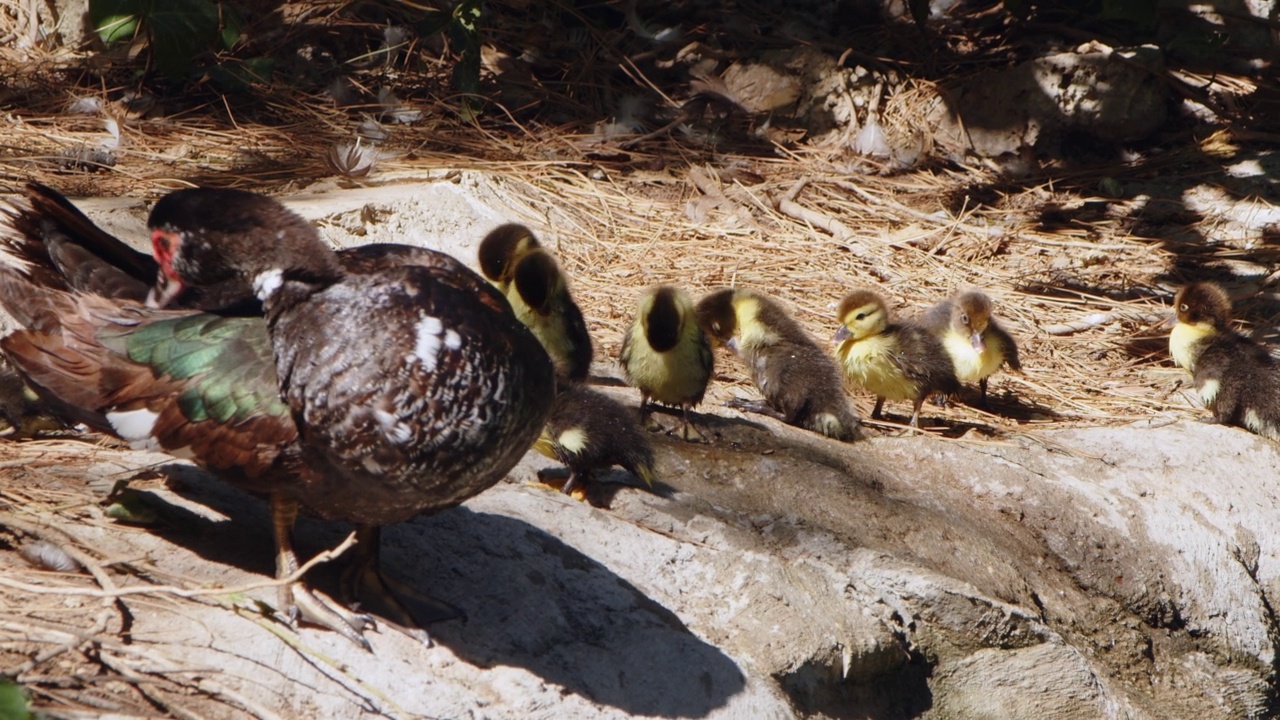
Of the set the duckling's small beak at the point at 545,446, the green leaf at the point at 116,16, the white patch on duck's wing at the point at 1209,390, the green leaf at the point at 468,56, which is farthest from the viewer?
the green leaf at the point at 468,56

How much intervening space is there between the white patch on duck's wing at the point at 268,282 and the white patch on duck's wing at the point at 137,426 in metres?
0.37

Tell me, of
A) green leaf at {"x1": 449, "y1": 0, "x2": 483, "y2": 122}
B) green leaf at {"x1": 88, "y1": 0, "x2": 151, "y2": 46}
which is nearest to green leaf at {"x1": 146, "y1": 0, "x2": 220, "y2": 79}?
green leaf at {"x1": 88, "y1": 0, "x2": 151, "y2": 46}

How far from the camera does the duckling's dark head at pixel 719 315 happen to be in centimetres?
556

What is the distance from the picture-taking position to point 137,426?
3006 mm

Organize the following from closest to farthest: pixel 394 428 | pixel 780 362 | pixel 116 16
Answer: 1. pixel 394 428
2. pixel 780 362
3. pixel 116 16

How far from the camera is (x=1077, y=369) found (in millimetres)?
6027

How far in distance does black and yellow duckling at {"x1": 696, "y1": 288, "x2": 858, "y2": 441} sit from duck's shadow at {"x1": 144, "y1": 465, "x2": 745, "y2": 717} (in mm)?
1678

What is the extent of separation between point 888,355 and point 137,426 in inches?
127

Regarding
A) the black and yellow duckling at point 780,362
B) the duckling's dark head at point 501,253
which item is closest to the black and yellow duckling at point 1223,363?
the black and yellow duckling at point 780,362

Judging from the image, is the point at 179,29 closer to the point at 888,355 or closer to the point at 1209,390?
the point at 888,355

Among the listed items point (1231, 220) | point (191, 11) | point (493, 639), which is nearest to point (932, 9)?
point (1231, 220)

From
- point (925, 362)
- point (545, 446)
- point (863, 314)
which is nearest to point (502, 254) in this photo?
point (545, 446)

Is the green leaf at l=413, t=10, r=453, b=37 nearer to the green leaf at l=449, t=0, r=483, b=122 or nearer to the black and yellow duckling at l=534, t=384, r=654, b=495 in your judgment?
the green leaf at l=449, t=0, r=483, b=122

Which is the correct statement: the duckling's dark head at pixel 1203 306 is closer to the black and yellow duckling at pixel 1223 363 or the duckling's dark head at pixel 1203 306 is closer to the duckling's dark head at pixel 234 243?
the black and yellow duckling at pixel 1223 363
